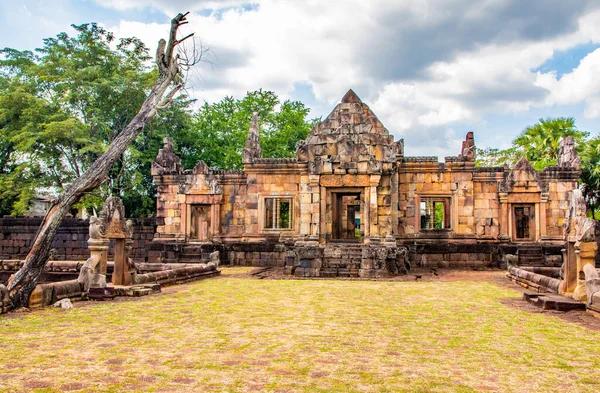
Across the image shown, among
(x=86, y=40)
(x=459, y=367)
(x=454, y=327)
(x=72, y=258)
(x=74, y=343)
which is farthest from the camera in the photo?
(x=86, y=40)

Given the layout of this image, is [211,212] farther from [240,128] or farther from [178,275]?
[240,128]

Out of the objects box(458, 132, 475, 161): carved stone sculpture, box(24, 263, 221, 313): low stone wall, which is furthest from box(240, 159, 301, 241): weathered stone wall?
box(458, 132, 475, 161): carved stone sculpture

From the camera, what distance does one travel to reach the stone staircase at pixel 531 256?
58.4ft

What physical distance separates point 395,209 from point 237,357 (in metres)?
13.3

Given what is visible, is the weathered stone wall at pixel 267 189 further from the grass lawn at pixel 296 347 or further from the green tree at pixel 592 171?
the green tree at pixel 592 171

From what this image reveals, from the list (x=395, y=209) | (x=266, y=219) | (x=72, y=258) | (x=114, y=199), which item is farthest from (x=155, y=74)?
(x=114, y=199)

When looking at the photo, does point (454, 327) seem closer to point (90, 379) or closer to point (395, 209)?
point (90, 379)

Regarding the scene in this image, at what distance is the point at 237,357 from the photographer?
5.43 metres

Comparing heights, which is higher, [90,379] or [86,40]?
[86,40]

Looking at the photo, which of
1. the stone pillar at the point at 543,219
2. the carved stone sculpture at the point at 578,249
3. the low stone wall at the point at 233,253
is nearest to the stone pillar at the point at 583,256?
the carved stone sculpture at the point at 578,249

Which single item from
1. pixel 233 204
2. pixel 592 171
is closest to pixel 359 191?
pixel 233 204

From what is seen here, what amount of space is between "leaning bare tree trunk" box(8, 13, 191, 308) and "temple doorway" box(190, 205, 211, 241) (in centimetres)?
1015

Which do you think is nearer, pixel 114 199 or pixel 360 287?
pixel 114 199

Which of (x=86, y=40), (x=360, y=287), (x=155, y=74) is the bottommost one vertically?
(x=360, y=287)
